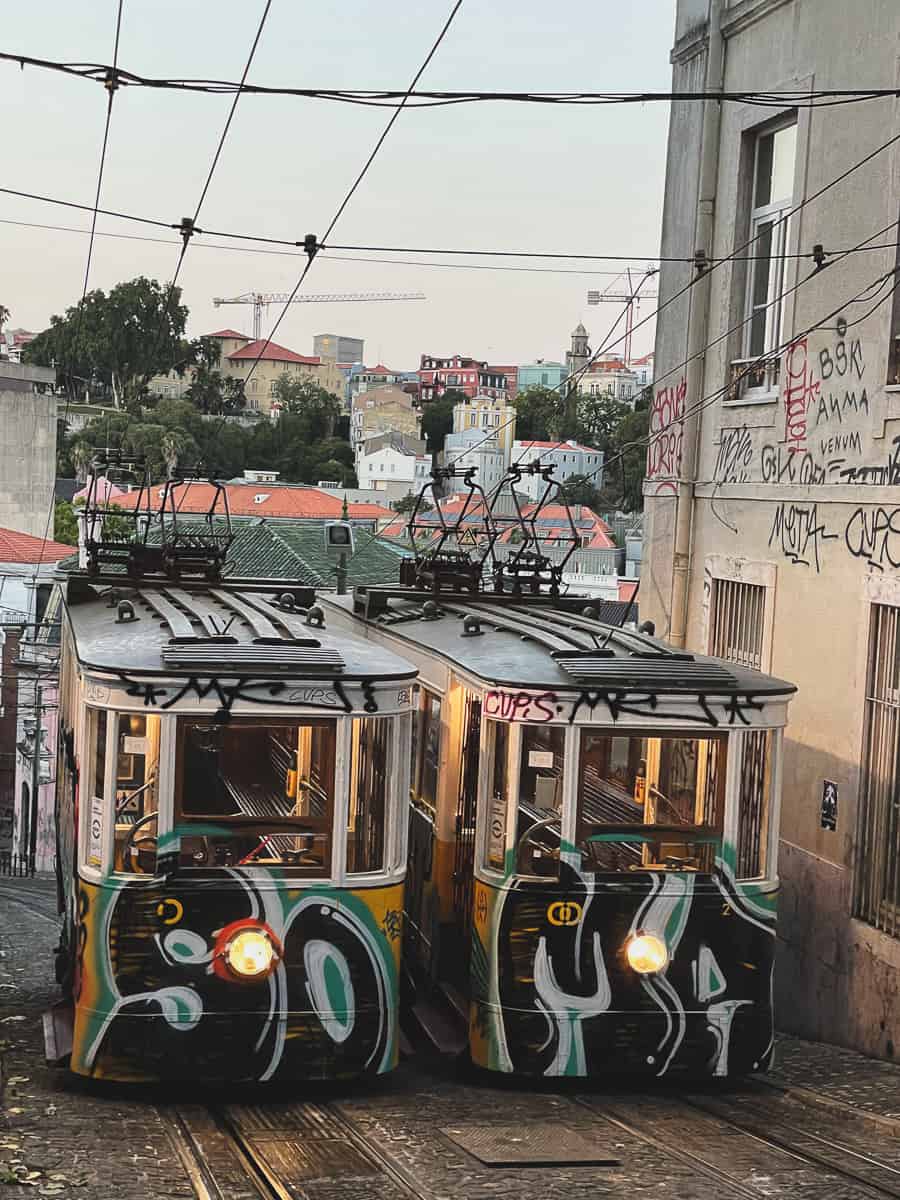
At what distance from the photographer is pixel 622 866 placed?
8.84 meters

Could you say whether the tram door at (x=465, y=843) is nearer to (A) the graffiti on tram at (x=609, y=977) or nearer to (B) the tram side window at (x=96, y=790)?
(A) the graffiti on tram at (x=609, y=977)

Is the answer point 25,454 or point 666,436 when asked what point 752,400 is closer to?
point 666,436

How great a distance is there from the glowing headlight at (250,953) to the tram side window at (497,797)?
4.28ft

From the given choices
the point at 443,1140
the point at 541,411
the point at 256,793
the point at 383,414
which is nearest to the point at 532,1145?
the point at 443,1140

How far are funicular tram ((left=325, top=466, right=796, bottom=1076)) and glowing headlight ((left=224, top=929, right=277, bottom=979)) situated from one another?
3.97 feet

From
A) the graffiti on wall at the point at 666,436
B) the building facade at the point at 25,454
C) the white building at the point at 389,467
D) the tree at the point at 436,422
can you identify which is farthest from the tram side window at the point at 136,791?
the tree at the point at 436,422

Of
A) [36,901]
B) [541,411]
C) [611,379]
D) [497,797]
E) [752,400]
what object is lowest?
[36,901]

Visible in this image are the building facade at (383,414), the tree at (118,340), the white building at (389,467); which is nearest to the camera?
the tree at (118,340)

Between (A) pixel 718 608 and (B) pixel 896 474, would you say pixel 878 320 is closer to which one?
(B) pixel 896 474

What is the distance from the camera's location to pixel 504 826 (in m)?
8.86

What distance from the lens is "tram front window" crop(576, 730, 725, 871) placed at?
8820mm

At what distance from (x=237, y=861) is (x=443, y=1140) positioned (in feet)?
5.53

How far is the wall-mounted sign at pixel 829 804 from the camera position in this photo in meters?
11.8

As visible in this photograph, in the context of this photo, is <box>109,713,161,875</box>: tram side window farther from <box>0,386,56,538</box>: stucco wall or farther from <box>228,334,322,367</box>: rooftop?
<box>228,334,322,367</box>: rooftop
